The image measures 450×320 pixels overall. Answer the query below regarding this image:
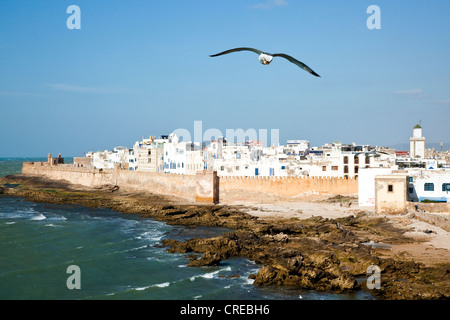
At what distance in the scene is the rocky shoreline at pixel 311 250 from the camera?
68.3 ft

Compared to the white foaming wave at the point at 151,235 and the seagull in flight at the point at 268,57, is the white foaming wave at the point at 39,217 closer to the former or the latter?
the white foaming wave at the point at 151,235

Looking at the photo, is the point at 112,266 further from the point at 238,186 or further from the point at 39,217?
the point at 238,186

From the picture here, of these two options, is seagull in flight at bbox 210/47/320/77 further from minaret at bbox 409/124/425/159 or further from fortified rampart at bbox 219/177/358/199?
minaret at bbox 409/124/425/159

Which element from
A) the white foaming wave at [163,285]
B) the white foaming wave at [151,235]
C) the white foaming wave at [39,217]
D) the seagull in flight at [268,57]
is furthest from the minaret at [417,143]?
the seagull in flight at [268,57]

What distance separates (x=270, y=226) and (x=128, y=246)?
33.1 feet

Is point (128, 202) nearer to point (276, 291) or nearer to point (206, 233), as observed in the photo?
point (206, 233)

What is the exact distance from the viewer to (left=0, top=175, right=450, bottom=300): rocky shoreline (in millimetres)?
20812

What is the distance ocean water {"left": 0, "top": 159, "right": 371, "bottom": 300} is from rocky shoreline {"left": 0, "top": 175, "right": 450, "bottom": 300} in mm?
817

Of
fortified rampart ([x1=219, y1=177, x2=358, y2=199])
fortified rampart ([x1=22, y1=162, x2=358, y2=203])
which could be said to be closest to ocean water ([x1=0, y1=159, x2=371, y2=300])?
fortified rampart ([x1=22, y1=162, x2=358, y2=203])

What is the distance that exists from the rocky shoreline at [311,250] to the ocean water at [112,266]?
2.68 feet

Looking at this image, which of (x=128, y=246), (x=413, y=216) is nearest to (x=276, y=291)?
(x=128, y=246)

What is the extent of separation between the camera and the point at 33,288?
74.2 feet

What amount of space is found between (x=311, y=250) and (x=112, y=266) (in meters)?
11.2

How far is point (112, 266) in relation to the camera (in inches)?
1035
